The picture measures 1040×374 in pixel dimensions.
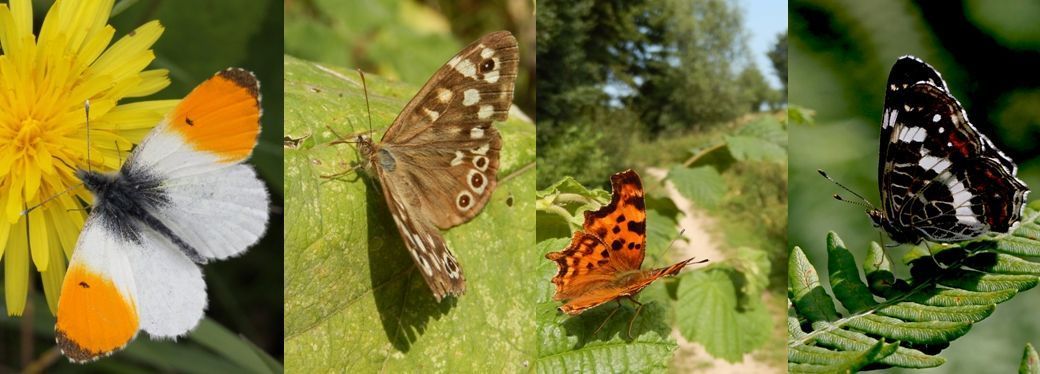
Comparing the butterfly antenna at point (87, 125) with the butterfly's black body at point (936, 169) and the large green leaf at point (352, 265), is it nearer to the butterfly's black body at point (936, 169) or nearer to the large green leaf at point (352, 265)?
the large green leaf at point (352, 265)

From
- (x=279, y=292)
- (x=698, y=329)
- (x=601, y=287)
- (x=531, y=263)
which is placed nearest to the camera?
(x=601, y=287)

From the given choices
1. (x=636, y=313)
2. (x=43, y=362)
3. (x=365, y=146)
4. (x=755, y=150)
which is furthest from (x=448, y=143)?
(x=43, y=362)

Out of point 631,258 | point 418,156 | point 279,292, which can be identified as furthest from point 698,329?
point 279,292

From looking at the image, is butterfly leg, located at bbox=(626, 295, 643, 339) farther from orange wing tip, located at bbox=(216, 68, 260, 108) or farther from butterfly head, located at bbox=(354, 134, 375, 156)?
orange wing tip, located at bbox=(216, 68, 260, 108)

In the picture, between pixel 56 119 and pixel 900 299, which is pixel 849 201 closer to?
pixel 900 299

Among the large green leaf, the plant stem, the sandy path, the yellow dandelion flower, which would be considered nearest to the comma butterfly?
the large green leaf

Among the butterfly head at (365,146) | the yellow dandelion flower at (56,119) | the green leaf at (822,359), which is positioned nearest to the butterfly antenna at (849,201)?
the green leaf at (822,359)

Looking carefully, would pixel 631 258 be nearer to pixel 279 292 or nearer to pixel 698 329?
pixel 698 329
